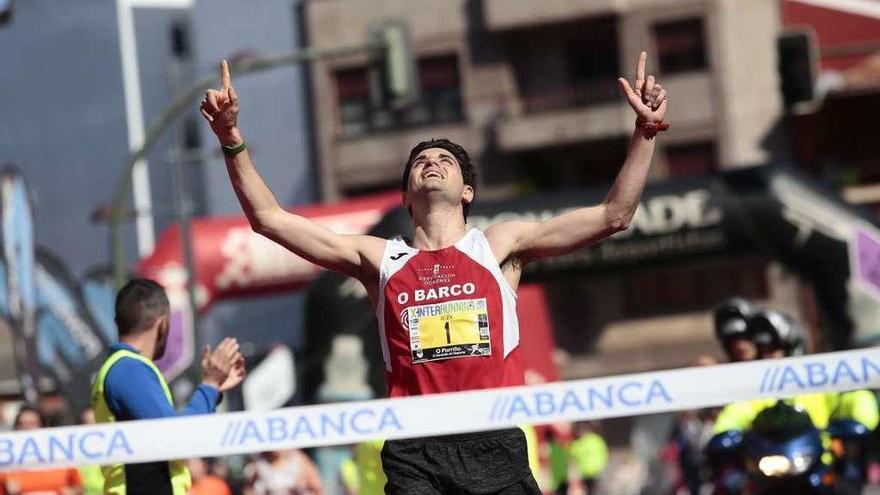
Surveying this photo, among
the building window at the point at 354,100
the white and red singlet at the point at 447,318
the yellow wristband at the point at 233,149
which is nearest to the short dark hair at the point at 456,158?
the white and red singlet at the point at 447,318

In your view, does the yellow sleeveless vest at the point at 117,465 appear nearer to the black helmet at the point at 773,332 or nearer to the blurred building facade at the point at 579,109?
the black helmet at the point at 773,332

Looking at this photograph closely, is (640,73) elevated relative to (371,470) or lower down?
elevated

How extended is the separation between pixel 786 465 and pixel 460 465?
2883 mm

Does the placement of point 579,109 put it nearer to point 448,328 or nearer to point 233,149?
point 233,149

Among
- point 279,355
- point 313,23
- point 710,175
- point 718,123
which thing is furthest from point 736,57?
point 279,355

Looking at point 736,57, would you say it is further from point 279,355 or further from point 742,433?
point 742,433

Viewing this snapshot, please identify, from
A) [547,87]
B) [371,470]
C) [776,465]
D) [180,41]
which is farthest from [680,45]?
[776,465]

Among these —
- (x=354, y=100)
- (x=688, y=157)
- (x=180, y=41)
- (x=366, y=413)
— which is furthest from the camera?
(x=354, y=100)

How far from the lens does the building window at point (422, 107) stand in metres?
41.9

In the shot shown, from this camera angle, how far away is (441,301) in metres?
5.68

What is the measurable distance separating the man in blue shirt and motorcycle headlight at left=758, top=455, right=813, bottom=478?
252 cm

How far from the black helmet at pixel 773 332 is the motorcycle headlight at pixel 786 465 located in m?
1.35

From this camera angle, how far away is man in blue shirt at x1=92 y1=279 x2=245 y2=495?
6723 mm

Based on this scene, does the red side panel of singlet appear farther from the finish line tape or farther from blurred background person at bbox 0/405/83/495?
blurred background person at bbox 0/405/83/495
